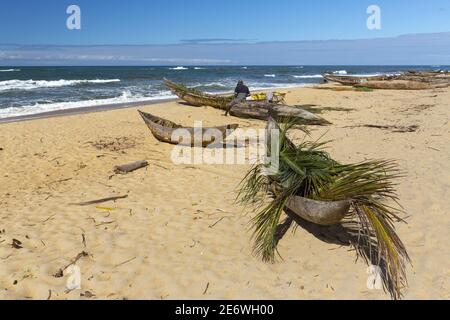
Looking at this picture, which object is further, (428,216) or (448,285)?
(428,216)

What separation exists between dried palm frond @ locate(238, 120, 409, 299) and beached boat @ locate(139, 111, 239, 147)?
358 centimetres

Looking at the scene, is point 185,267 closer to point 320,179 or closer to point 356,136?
point 320,179

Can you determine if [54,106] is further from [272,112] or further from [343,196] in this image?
[343,196]

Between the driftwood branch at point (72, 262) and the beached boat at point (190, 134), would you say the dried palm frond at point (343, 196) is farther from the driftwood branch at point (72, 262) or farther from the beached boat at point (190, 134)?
the beached boat at point (190, 134)

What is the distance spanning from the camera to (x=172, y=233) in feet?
15.3

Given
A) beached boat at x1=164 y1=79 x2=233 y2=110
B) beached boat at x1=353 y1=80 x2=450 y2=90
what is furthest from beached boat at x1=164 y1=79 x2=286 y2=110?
beached boat at x1=353 y1=80 x2=450 y2=90

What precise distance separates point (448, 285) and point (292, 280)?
4.72ft

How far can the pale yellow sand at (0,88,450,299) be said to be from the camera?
3.57 metres

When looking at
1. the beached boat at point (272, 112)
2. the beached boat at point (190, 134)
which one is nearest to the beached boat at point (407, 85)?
the beached boat at point (272, 112)

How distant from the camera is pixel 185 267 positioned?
Answer: 3.90 metres

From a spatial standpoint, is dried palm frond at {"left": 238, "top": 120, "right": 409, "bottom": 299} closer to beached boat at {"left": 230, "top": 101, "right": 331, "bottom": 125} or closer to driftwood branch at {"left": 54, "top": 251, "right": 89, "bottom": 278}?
driftwood branch at {"left": 54, "top": 251, "right": 89, "bottom": 278}
